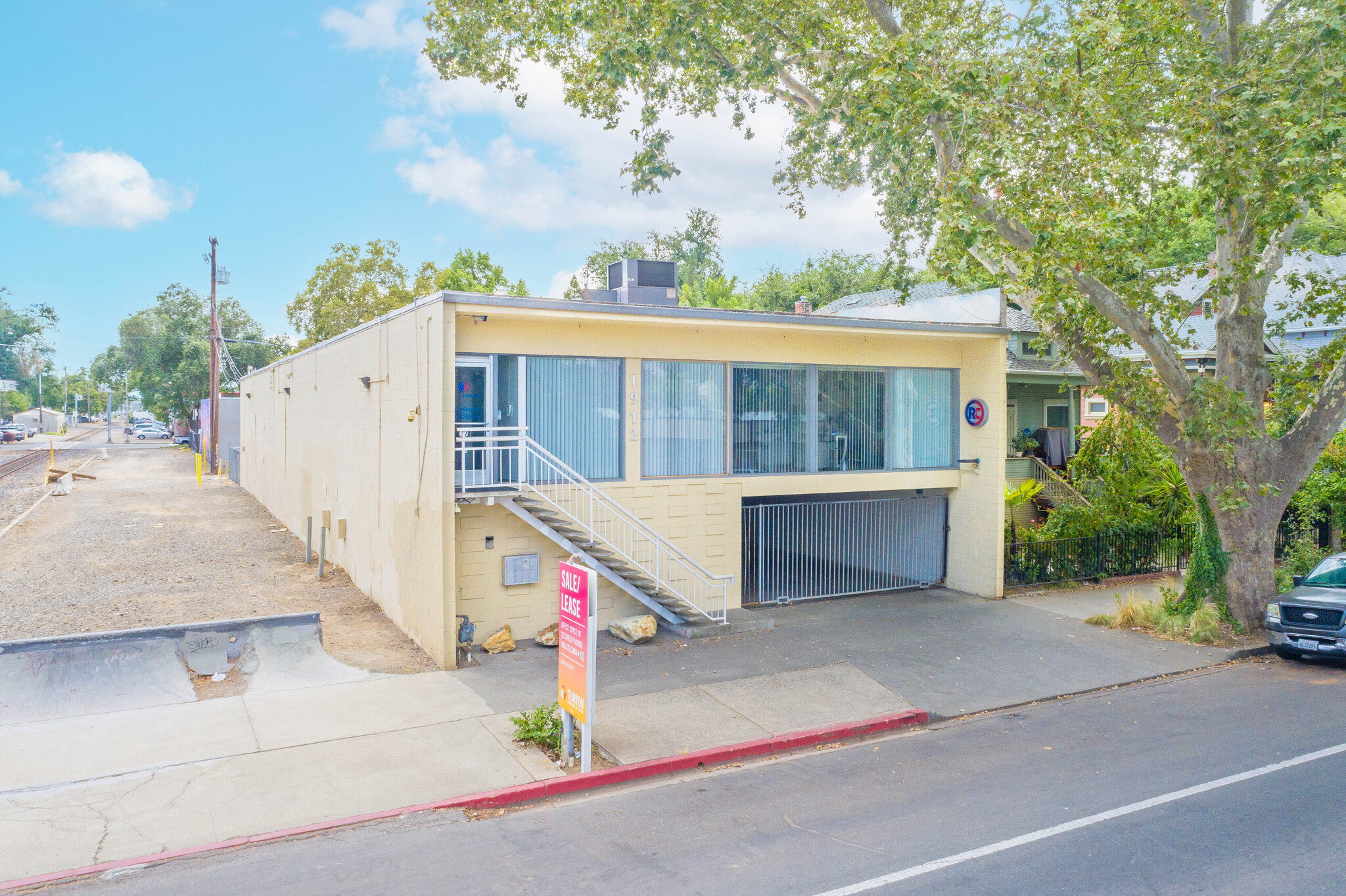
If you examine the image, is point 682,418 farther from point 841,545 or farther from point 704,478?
point 841,545

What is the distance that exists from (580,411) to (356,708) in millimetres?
5207

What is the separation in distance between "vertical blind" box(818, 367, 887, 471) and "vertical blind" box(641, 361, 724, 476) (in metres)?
2.08

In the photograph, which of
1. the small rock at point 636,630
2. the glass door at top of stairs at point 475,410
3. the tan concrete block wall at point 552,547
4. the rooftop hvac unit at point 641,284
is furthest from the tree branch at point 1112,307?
the small rock at point 636,630

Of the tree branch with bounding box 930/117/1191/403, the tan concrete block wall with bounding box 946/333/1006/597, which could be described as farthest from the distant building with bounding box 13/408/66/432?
the tree branch with bounding box 930/117/1191/403

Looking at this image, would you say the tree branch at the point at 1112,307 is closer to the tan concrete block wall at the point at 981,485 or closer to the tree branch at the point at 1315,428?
the tree branch at the point at 1315,428

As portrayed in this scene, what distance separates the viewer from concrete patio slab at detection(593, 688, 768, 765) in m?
8.27

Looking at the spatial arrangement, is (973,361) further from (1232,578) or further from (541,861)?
(541,861)

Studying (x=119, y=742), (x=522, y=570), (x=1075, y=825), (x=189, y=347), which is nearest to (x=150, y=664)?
(x=119, y=742)

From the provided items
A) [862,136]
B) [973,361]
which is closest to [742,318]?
[862,136]

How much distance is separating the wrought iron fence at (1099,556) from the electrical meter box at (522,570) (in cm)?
944

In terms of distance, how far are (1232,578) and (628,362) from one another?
389 inches

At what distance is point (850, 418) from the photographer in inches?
593

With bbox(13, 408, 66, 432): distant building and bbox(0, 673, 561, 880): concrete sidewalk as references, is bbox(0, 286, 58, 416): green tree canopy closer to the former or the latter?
bbox(13, 408, 66, 432): distant building

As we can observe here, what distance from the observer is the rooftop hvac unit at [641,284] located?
13727 millimetres
